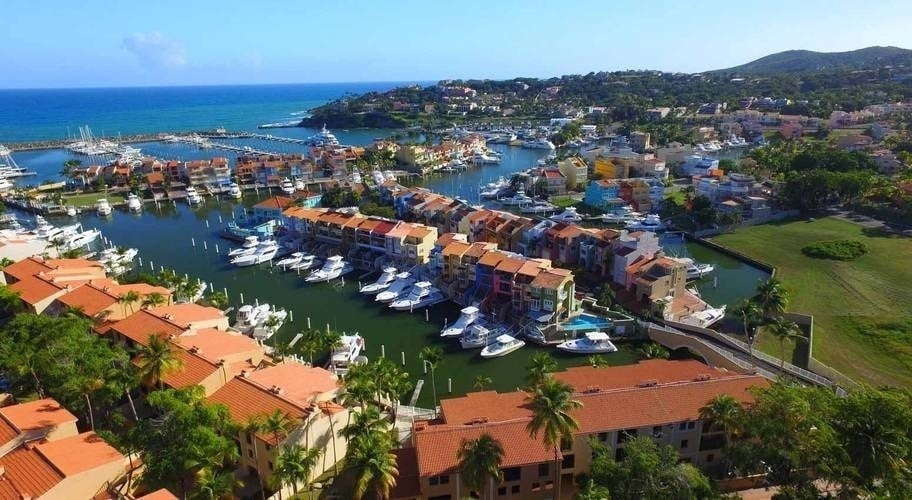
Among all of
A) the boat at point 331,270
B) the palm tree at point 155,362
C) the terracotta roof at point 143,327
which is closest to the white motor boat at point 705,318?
the boat at point 331,270

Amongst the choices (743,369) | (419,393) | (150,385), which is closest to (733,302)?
(743,369)

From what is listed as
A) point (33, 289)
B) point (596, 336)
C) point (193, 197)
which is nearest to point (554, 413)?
point (596, 336)

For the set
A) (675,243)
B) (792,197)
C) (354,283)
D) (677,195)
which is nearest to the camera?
(354,283)

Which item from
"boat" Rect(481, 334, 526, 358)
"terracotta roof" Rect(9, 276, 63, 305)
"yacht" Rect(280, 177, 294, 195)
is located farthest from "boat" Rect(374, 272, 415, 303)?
"yacht" Rect(280, 177, 294, 195)

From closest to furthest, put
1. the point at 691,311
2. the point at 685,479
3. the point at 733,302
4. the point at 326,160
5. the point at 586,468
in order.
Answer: the point at 685,479, the point at 586,468, the point at 691,311, the point at 733,302, the point at 326,160

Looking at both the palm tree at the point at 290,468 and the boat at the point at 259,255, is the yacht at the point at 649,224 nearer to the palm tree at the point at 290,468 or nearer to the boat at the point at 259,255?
the boat at the point at 259,255

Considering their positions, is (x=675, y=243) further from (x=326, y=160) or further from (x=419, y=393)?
(x=326, y=160)

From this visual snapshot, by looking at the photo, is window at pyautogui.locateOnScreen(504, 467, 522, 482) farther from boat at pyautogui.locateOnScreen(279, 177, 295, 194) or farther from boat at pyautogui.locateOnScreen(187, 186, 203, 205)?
boat at pyautogui.locateOnScreen(187, 186, 203, 205)
